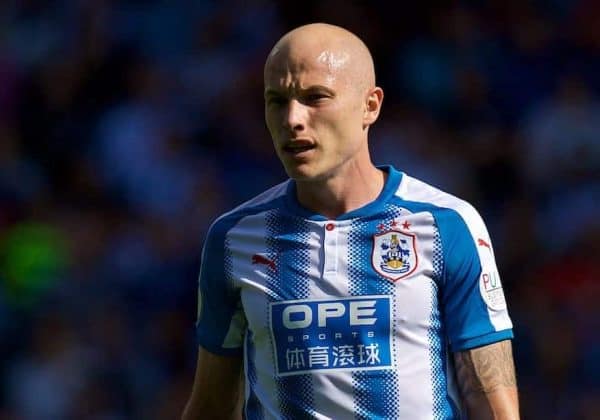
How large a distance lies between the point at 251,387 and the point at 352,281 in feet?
1.61

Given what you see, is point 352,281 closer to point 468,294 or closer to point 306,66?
point 468,294

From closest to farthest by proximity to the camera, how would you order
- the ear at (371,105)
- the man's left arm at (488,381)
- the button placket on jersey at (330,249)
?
the man's left arm at (488,381), the button placket on jersey at (330,249), the ear at (371,105)

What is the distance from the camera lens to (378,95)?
4.81 meters

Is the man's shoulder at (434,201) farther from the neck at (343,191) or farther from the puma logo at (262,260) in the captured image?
the puma logo at (262,260)

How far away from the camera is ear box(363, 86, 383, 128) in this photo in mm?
4746

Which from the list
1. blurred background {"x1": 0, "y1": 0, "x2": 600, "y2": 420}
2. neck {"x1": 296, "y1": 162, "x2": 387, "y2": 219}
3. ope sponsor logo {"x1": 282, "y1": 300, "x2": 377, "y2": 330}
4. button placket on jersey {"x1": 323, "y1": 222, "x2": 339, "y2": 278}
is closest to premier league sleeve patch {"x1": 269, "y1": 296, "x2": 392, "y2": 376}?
ope sponsor logo {"x1": 282, "y1": 300, "x2": 377, "y2": 330}

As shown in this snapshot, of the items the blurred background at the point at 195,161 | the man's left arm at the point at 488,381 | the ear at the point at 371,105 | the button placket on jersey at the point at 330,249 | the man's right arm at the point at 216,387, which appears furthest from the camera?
the blurred background at the point at 195,161

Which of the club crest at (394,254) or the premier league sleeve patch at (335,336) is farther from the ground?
the club crest at (394,254)

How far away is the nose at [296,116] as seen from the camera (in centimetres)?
453

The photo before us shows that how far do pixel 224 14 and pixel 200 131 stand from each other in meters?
0.82

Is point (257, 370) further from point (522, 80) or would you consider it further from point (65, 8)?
point (65, 8)

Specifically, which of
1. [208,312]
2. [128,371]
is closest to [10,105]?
[128,371]

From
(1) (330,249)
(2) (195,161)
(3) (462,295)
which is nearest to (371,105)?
(1) (330,249)

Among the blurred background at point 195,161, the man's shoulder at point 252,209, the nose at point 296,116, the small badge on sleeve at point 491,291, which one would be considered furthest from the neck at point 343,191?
the blurred background at point 195,161
